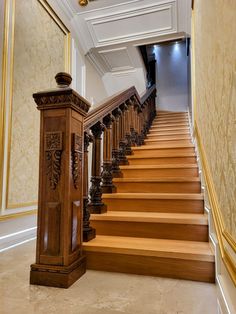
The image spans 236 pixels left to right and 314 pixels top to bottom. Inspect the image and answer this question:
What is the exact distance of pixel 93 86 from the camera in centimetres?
488

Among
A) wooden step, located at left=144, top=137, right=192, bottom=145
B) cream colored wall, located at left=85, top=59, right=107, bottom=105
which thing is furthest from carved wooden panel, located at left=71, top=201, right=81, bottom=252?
cream colored wall, located at left=85, top=59, right=107, bottom=105

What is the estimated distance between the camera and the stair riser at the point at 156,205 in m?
1.97

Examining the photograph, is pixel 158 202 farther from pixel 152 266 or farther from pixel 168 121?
pixel 168 121

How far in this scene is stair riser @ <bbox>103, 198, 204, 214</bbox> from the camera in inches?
77.5

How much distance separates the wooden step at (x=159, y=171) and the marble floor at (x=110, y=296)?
1335 millimetres

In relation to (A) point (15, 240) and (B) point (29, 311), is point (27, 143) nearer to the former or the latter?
(A) point (15, 240)

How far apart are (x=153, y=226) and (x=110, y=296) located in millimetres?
650

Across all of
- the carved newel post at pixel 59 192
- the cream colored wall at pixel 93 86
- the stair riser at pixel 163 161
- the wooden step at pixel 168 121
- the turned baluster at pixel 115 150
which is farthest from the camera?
the wooden step at pixel 168 121

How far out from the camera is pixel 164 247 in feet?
4.91

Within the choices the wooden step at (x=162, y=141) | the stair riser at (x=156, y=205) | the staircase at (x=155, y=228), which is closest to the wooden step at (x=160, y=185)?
the staircase at (x=155, y=228)

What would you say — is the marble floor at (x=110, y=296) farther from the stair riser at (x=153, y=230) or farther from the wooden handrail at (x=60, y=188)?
the stair riser at (x=153, y=230)

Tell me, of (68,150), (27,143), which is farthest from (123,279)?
(27,143)

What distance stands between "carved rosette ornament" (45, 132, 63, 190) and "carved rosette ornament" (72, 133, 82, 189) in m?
0.08

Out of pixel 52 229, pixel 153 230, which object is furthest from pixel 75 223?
pixel 153 230
